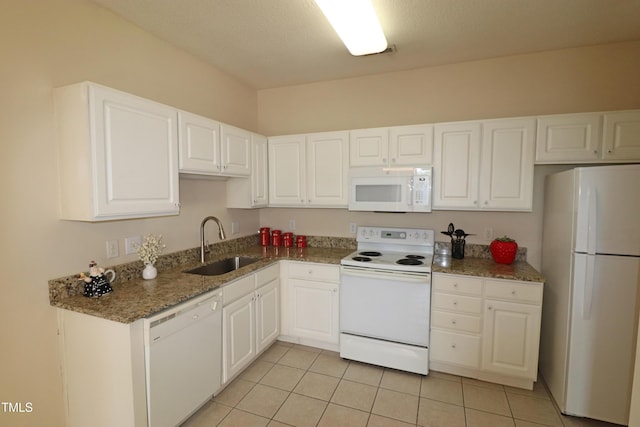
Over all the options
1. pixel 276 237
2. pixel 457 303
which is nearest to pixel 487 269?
pixel 457 303

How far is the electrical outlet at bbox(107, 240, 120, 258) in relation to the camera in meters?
2.08

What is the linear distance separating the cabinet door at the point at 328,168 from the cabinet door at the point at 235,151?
631mm

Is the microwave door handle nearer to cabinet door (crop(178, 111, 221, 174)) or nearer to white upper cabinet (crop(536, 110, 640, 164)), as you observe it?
white upper cabinet (crop(536, 110, 640, 164))

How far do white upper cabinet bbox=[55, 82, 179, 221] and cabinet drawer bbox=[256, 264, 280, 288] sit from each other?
3.39 feet

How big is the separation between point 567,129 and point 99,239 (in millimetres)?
3513

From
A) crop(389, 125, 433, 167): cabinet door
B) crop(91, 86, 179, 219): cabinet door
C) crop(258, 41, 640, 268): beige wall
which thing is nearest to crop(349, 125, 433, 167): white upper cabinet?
crop(389, 125, 433, 167): cabinet door

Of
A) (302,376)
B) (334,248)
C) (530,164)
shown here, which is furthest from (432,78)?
(302,376)

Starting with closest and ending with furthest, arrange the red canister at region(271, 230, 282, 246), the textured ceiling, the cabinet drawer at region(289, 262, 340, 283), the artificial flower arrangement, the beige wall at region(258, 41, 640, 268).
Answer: the textured ceiling → the artificial flower arrangement → the beige wall at region(258, 41, 640, 268) → the cabinet drawer at region(289, 262, 340, 283) → the red canister at region(271, 230, 282, 246)

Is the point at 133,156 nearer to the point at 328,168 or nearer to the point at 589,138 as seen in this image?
the point at 328,168

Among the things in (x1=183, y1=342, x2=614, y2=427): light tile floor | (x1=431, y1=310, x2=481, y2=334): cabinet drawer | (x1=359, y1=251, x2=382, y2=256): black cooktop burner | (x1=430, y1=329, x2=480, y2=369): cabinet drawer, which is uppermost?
(x1=359, y1=251, x2=382, y2=256): black cooktop burner

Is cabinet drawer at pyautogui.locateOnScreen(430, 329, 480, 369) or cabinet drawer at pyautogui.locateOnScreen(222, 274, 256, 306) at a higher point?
cabinet drawer at pyautogui.locateOnScreen(222, 274, 256, 306)

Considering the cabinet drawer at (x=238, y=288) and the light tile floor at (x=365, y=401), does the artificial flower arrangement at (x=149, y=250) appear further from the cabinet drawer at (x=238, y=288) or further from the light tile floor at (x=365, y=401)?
the light tile floor at (x=365, y=401)

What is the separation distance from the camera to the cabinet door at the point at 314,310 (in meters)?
2.86

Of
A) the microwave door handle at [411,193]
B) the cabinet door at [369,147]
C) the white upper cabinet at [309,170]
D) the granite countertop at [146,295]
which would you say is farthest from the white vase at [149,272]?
the microwave door handle at [411,193]
